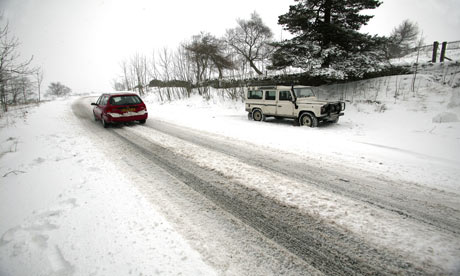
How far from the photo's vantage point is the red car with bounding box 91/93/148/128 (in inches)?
355

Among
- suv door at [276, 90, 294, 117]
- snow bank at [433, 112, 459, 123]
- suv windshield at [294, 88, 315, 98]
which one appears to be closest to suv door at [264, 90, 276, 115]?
suv door at [276, 90, 294, 117]

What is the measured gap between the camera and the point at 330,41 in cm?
1180

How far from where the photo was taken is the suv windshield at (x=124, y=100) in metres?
9.30

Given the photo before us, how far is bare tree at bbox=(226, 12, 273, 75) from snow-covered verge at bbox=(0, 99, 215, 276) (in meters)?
29.4

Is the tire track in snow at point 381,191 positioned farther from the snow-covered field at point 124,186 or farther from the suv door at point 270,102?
the suv door at point 270,102

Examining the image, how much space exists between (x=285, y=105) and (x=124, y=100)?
7717 millimetres

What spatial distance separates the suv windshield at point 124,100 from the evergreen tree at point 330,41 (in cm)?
852

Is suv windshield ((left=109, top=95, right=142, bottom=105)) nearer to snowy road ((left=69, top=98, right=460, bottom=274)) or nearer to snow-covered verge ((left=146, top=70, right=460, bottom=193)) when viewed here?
snow-covered verge ((left=146, top=70, right=460, bottom=193))

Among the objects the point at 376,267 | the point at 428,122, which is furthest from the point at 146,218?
the point at 428,122

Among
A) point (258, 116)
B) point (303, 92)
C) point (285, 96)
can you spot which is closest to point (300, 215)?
point (285, 96)

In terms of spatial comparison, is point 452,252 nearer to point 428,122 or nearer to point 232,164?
point 232,164

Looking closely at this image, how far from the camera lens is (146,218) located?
282 centimetres

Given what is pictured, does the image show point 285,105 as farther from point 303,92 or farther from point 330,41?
point 330,41

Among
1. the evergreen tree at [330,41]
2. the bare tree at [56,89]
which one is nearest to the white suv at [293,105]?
the evergreen tree at [330,41]
